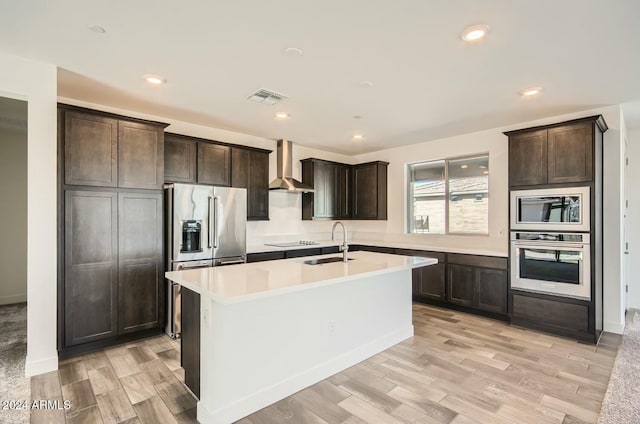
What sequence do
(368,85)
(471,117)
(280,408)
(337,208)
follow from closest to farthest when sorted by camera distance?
(280,408) < (368,85) < (471,117) < (337,208)

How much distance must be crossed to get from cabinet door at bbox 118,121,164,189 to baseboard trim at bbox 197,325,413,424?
2481 mm

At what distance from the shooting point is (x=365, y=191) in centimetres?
639

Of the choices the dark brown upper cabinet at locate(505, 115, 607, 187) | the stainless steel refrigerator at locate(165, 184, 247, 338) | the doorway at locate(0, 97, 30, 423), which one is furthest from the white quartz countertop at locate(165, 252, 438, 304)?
the doorway at locate(0, 97, 30, 423)

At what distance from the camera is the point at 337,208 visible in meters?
6.36

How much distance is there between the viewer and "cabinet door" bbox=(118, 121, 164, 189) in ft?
11.6

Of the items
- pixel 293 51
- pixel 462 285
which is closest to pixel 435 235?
pixel 462 285

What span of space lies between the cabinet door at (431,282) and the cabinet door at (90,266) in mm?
4197

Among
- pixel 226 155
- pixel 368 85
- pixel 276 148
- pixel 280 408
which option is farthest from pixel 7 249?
pixel 368 85

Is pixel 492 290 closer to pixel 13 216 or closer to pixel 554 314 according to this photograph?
pixel 554 314

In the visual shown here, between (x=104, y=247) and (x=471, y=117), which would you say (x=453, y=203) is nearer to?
(x=471, y=117)

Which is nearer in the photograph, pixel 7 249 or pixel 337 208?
pixel 7 249

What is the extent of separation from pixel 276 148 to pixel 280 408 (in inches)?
168

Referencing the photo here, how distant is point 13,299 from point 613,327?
839 cm

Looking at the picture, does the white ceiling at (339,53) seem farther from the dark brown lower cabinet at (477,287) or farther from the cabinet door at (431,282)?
the cabinet door at (431,282)
